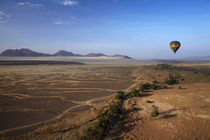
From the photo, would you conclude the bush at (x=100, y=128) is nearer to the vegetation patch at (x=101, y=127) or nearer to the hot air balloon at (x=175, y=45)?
the vegetation patch at (x=101, y=127)

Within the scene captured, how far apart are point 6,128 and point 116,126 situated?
6.48 m

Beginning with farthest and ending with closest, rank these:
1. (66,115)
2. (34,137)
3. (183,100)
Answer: (183,100)
(66,115)
(34,137)

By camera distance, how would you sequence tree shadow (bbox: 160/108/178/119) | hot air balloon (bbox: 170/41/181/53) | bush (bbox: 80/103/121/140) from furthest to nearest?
hot air balloon (bbox: 170/41/181/53), tree shadow (bbox: 160/108/178/119), bush (bbox: 80/103/121/140)

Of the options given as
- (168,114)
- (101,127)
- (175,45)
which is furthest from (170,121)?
(175,45)

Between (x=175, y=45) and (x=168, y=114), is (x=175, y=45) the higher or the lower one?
the higher one

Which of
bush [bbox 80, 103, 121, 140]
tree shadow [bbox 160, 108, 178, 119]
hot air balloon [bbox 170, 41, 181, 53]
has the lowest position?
bush [bbox 80, 103, 121, 140]

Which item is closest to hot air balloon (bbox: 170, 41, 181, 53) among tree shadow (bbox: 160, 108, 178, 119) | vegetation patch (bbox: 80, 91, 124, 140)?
tree shadow (bbox: 160, 108, 178, 119)

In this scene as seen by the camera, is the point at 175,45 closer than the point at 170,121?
No

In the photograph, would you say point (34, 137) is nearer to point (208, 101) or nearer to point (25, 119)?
point (25, 119)

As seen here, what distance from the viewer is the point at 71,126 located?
738cm

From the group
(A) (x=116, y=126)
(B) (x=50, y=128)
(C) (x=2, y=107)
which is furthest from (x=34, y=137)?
(C) (x=2, y=107)

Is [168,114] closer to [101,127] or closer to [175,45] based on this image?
[101,127]

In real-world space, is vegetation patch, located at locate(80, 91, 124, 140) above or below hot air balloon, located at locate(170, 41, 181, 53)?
below

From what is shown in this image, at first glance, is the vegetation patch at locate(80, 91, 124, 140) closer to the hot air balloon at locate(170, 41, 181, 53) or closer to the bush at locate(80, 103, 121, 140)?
the bush at locate(80, 103, 121, 140)
